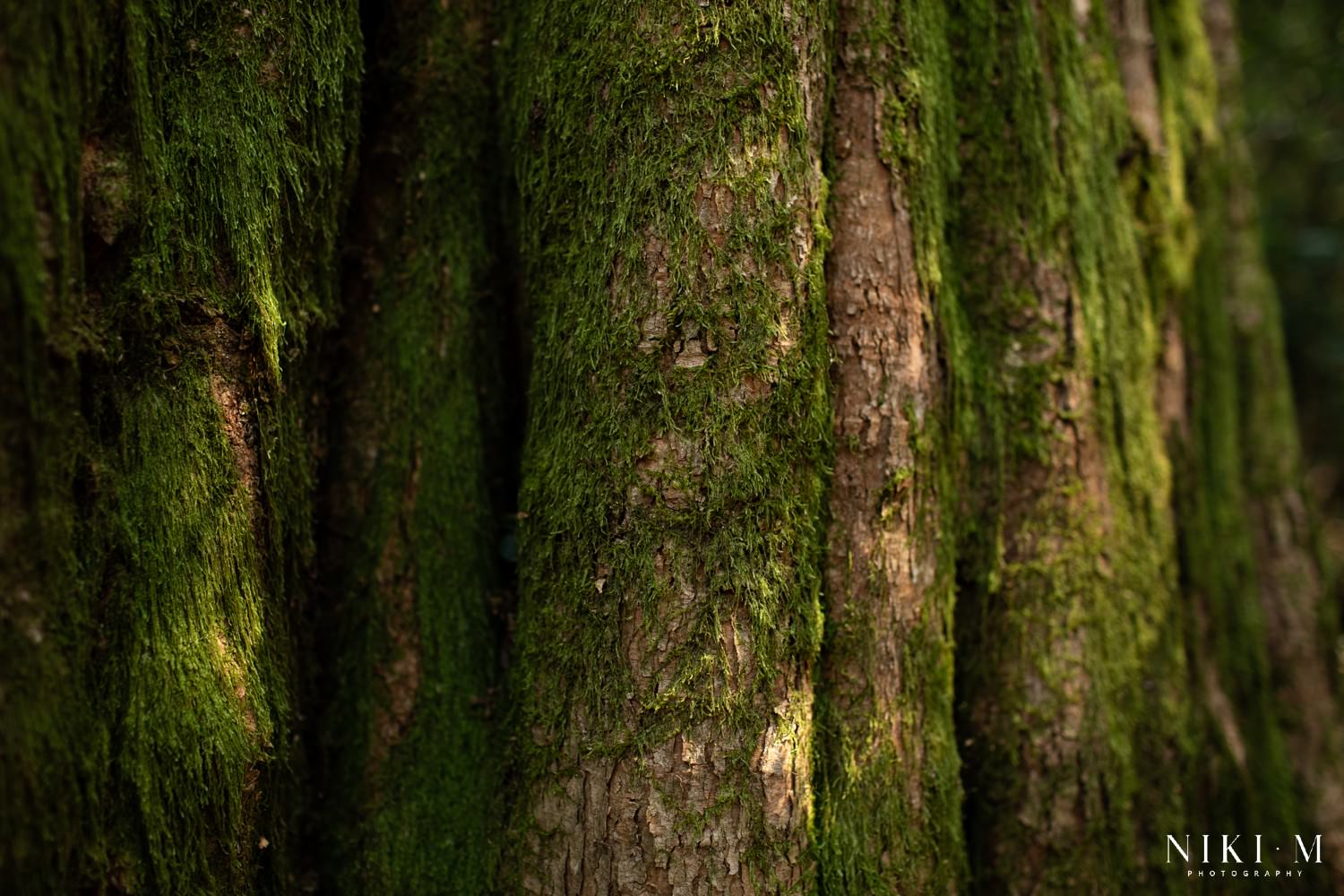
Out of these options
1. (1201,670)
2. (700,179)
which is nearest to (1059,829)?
(1201,670)

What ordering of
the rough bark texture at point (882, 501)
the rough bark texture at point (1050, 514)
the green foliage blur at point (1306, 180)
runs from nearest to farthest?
the rough bark texture at point (882, 501), the rough bark texture at point (1050, 514), the green foliage blur at point (1306, 180)

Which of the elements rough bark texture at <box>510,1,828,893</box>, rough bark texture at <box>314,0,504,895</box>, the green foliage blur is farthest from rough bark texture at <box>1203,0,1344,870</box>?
the green foliage blur

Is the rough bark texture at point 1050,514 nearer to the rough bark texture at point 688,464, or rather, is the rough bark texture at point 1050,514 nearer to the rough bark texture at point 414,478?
the rough bark texture at point 688,464

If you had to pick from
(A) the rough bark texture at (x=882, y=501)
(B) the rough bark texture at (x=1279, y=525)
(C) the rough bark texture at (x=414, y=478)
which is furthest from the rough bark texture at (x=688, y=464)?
(B) the rough bark texture at (x=1279, y=525)

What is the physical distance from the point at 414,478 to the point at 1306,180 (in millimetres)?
7681

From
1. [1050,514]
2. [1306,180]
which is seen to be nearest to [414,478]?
[1050,514]

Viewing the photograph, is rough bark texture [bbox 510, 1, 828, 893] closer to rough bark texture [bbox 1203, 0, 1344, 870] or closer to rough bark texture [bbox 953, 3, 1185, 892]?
rough bark texture [bbox 953, 3, 1185, 892]

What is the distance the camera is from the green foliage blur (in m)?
6.18

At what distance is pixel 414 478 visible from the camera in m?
2.09

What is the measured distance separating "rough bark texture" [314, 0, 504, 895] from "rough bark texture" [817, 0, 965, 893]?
2.66ft

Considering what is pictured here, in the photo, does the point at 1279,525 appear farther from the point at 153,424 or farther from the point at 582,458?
the point at 153,424

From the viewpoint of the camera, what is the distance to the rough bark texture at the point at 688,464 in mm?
1737

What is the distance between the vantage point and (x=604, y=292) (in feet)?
5.95

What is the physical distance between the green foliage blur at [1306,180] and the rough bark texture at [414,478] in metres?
5.98
